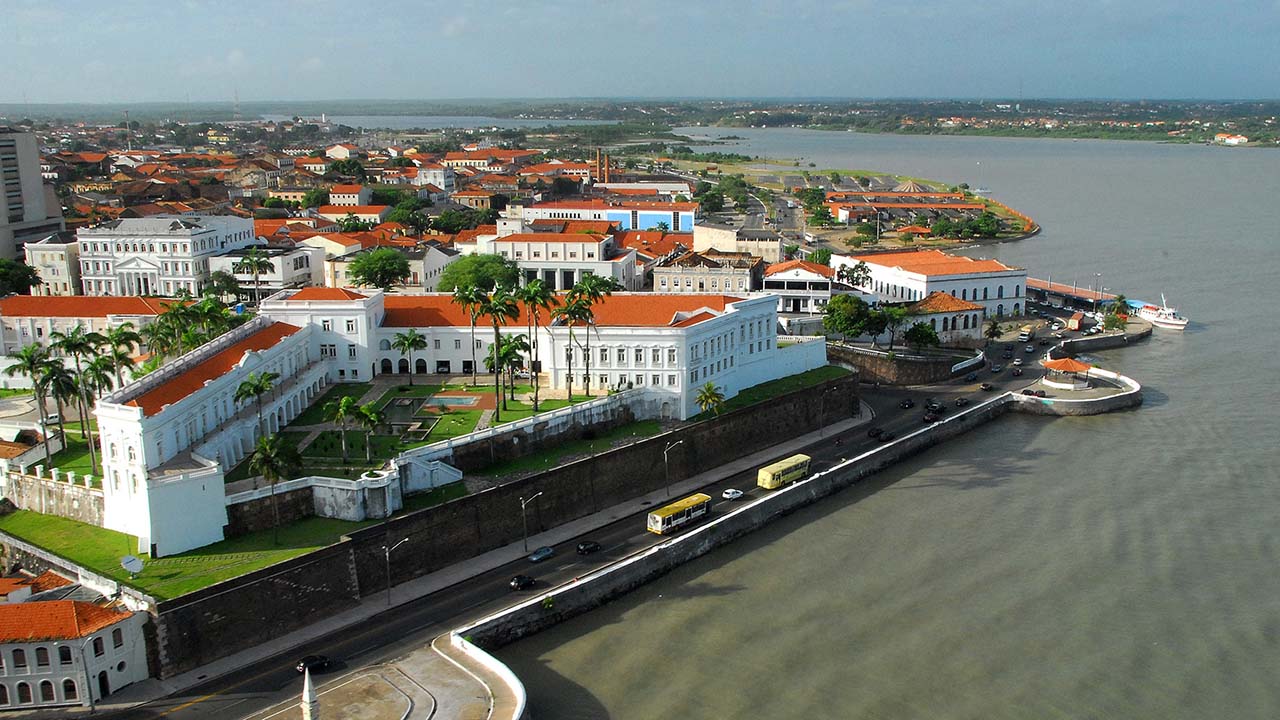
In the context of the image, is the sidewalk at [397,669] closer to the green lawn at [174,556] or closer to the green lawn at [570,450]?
the green lawn at [174,556]

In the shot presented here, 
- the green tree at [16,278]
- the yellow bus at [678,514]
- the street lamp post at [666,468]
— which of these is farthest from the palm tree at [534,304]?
the green tree at [16,278]

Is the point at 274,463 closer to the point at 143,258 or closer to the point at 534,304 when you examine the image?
the point at 534,304

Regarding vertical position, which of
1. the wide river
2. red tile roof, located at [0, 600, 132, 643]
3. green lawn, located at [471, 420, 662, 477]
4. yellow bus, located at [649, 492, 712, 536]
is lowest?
the wide river

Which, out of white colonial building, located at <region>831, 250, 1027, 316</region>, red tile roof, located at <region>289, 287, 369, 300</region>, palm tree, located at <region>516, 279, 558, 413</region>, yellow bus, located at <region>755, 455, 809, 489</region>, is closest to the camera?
yellow bus, located at <region>755, 455, 809, 489</region>

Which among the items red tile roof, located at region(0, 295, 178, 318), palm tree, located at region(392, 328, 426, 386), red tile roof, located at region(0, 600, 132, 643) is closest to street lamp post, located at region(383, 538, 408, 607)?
red tile roof, located at region(0, 600, 132, 643)

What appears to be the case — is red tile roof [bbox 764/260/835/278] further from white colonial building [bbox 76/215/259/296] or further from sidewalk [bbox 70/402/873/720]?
white colonial building [bbox 76/215/259/296]

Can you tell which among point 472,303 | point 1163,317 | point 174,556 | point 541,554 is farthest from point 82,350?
point 1163,317
